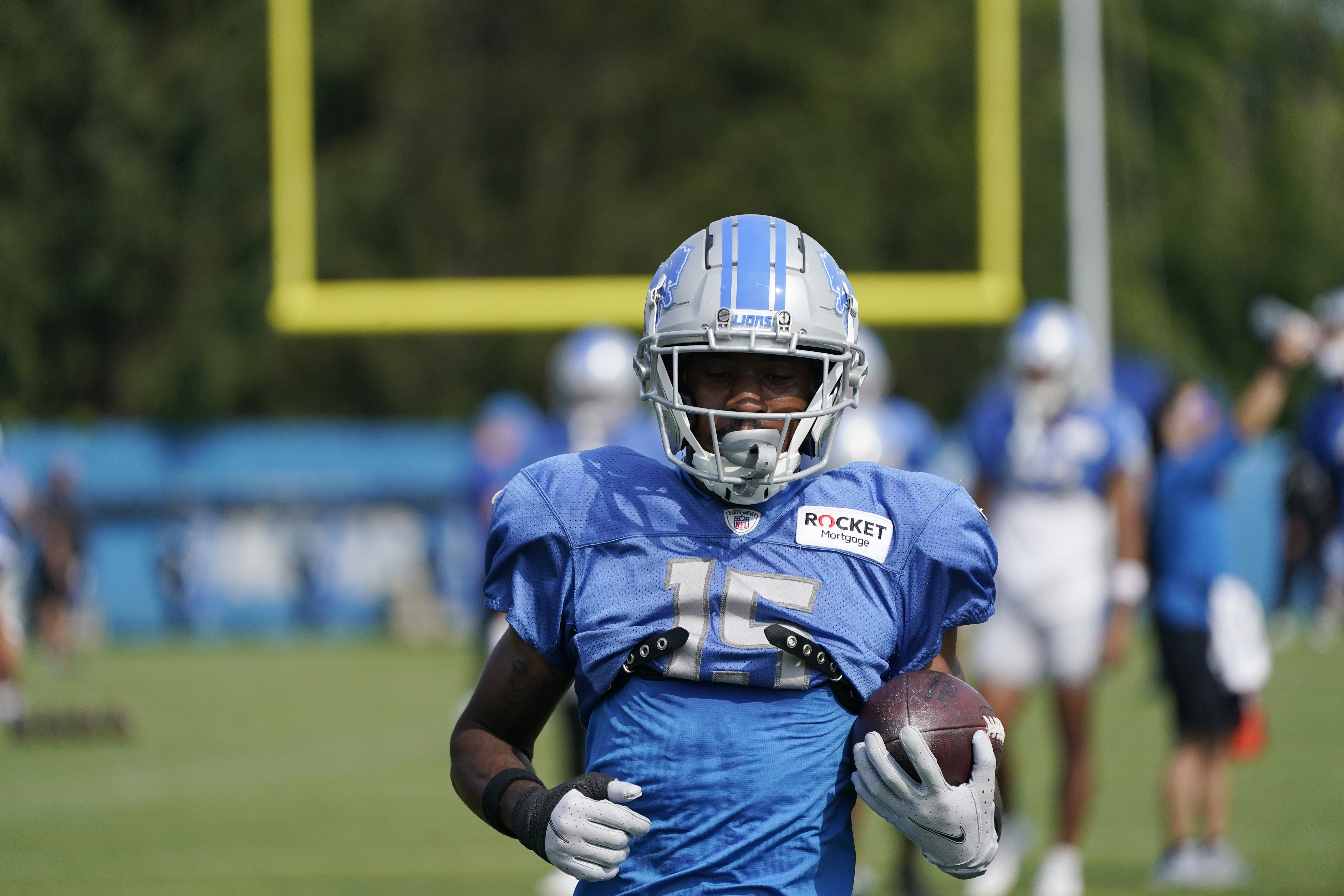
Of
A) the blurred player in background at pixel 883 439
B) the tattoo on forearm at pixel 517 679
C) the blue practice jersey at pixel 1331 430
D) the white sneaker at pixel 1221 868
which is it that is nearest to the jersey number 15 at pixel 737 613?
the tattoo on forearm at pixel 517 679

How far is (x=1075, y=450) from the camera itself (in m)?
6.13

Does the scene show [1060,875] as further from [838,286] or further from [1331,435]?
[1331,435]

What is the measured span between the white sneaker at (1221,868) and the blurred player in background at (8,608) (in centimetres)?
647

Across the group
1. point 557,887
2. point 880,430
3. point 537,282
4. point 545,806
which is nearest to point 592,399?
point 880,430

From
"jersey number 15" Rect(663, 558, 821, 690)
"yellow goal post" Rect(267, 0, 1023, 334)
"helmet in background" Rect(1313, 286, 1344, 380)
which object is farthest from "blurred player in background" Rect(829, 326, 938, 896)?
"yellow goal post" Rect(267, 0, 1023, 334)

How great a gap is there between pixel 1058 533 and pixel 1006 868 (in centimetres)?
114

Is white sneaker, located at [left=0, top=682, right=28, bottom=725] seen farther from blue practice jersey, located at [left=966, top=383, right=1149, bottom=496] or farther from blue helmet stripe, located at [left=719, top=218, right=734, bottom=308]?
blue helmet stripe, located at [left=719, top=218, right=734, bottom=308]

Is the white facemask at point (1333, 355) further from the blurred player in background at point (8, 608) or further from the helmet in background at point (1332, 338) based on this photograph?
the blurred player in background at point (8, 608)

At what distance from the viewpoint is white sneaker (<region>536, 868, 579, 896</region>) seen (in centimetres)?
566

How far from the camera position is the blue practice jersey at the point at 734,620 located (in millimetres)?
2418

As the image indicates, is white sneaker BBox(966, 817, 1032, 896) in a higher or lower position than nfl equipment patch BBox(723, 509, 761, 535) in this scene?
lower

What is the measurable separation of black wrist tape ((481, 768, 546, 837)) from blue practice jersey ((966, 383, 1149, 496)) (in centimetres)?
393

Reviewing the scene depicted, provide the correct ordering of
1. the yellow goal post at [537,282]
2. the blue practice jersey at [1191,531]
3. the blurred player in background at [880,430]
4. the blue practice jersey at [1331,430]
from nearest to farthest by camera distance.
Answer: the blurred player in background at [880,430], the blue practice jersey at [1191,531], the blue practice jersey at [1331,430], the yellow goal post at [537,282]

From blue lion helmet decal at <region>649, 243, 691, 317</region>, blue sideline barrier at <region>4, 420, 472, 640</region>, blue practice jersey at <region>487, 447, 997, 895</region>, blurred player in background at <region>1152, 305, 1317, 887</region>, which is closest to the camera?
blue practice jersey at <region>487, 447, 997, 895</region>
